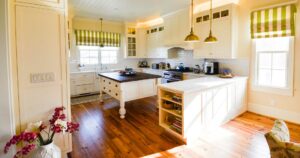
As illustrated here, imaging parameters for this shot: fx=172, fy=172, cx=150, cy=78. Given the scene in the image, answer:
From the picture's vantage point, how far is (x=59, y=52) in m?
2.15

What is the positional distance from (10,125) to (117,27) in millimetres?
5711

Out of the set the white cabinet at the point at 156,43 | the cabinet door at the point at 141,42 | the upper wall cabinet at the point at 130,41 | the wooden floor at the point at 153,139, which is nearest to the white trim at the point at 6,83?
the wooden floor at the point at 153,139

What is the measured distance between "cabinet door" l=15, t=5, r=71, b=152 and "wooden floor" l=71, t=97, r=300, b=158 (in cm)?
75

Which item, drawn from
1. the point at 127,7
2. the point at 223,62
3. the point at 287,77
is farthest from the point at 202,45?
the point at 127,7

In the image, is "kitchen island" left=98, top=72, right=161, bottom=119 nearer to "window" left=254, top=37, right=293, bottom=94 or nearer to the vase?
the vase

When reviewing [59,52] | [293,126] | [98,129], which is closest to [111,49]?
[98,129]

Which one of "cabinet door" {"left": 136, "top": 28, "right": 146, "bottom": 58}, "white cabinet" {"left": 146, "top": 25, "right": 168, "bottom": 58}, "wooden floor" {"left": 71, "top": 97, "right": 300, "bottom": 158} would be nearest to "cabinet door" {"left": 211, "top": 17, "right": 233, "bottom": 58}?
"wooden floor" {"left": 71, "top": 97, "right": 300, "bottom": 158}

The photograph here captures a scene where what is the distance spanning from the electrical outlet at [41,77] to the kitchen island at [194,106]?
164 centimetres

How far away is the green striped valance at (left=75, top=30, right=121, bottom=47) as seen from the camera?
6020 mm

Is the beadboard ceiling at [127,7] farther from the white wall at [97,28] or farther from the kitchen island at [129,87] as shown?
the kitchen island at [129,87]

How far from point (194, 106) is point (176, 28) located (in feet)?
10.3

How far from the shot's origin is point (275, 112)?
12.2 ft

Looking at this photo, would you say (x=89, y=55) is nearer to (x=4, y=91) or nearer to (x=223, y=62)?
(x=223, y=62)

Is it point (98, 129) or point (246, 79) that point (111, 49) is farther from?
point (246, 79)
